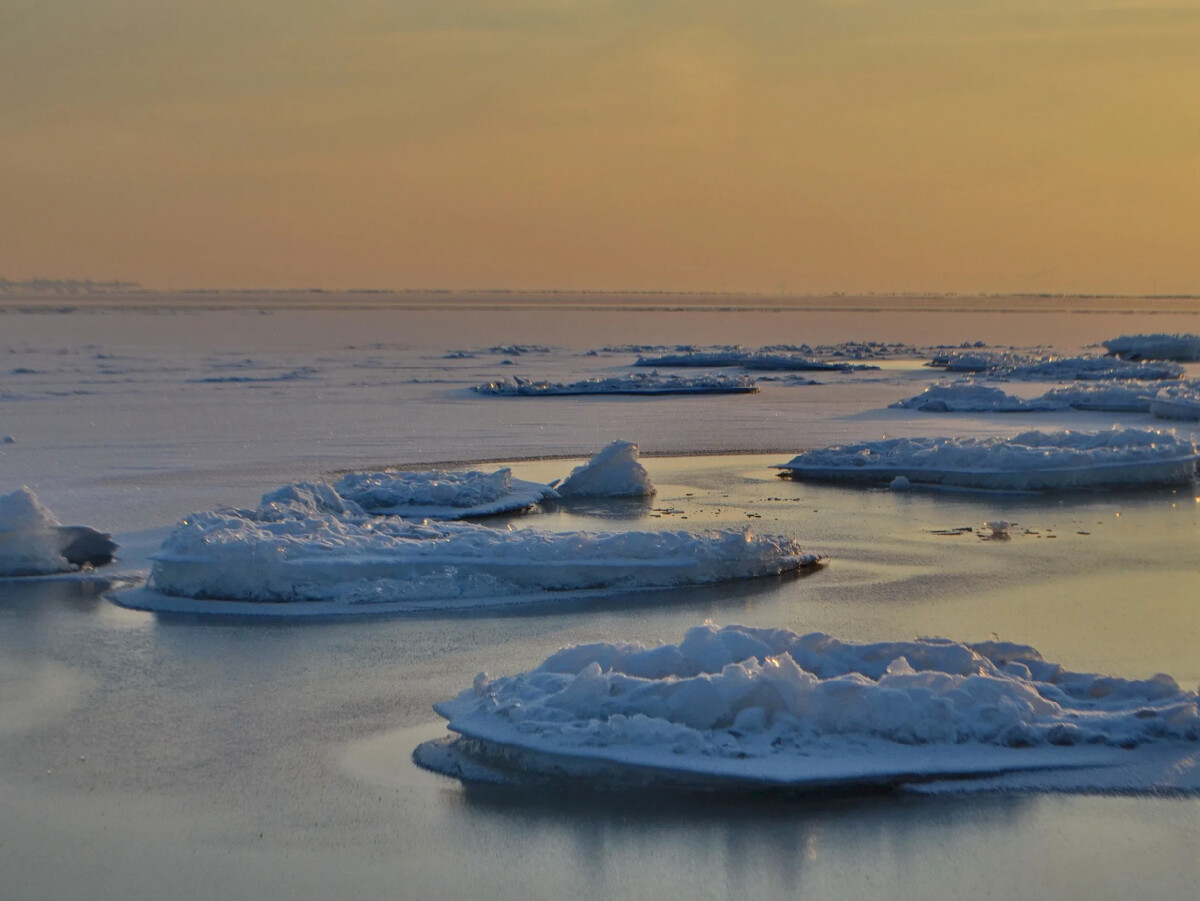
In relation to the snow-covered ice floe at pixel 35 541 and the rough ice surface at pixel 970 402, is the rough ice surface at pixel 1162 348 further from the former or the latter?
the snow-covered ice floe at pixel 35 541

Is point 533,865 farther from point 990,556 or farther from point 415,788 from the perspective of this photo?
point 990,556

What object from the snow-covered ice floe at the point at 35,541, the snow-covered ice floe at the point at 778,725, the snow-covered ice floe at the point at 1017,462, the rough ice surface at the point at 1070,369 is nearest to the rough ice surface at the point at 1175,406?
the snow-covered ice floe at the point at 1017,462

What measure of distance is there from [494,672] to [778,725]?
1.71 m

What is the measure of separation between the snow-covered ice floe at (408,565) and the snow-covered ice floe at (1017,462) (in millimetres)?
3991

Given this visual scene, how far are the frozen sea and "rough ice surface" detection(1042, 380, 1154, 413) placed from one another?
19.3ft

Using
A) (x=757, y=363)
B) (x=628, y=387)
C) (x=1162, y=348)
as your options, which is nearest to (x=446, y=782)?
(x=628, y=387)

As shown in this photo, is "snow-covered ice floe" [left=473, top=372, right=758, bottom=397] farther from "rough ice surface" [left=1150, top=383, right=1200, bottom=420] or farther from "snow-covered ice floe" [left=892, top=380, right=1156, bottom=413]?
"rough ice surface" [left=1150, top=383, right=1200, bottom=420]

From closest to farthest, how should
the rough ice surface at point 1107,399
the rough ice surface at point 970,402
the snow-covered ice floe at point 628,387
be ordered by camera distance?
the rough ice surface at point 970,402
the rough ice surface at point 1107,399
the snow-covered ice floe at point 628,387

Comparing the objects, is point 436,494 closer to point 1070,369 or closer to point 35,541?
point 35,541

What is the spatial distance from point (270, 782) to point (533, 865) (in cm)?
121

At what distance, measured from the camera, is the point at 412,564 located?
805 cm

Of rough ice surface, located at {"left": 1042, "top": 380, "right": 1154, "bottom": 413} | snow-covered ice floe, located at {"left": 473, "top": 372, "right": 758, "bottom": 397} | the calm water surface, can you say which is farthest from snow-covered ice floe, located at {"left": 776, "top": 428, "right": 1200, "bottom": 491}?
snow-covered ice floe, located at {"left": 473, "top": 372, "right": 758, "bottom": 397}

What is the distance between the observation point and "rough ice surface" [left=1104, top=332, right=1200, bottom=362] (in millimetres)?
33906

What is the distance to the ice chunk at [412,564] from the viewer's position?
778 cm
